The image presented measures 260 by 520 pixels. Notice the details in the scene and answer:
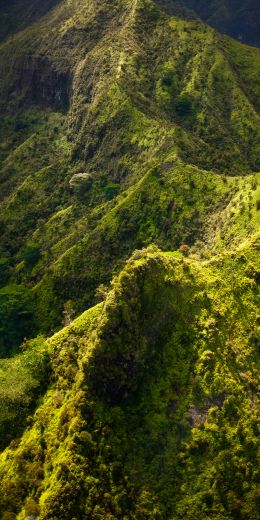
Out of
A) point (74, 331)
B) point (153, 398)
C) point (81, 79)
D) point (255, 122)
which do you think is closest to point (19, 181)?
point (81, 79)

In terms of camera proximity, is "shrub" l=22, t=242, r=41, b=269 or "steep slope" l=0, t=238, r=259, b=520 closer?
"steep slope" l=0, t=238, r=259, b=520

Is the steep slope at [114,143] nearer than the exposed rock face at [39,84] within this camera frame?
Yes

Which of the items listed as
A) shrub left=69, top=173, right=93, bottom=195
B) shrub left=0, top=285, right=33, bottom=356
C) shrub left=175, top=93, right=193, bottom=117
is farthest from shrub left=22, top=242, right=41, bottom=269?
shrub left=175, top=93, right=193, bottom=117

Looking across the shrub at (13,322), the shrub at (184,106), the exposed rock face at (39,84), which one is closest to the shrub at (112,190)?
the shrub at (184,106)

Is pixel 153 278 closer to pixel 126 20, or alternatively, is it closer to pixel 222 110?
pixel 222 110

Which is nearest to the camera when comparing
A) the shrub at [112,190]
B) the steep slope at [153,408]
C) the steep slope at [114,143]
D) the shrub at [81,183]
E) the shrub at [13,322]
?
the steep slope at [153,408]

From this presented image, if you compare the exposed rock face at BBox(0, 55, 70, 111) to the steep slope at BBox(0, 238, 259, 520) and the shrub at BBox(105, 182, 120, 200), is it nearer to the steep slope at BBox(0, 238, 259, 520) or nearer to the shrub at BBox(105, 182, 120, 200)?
the shrub at BBox(105, 182, 120, 200)

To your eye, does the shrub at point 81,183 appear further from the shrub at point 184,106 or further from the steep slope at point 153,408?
the steep slope at point 153,408
